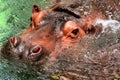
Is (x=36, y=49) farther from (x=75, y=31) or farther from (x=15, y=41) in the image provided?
(x=75, y=31)

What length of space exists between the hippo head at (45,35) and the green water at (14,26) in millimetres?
152

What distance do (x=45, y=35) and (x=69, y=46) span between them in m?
0.36

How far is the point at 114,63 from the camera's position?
16.8 ft

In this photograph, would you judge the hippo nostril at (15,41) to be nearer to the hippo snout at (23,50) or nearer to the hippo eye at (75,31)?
the hippo snout at (23,50)

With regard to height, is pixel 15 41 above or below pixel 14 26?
above

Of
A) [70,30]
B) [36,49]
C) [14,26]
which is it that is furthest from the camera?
[14,26]

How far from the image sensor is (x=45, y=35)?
5.33 metres

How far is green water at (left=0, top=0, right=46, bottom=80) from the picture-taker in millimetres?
5160

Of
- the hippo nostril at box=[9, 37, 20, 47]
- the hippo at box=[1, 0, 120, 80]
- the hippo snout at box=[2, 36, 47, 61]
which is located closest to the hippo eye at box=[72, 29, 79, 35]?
the hippo at box=[1, 0, 120, 80]

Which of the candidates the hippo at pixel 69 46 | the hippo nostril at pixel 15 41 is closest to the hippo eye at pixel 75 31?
the hippo at pixel 69 46

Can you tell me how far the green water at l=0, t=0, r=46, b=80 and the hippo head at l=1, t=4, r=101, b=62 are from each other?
0.50 ft

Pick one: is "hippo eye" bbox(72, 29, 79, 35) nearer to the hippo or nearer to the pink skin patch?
the hippo

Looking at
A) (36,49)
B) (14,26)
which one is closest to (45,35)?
(36,49)

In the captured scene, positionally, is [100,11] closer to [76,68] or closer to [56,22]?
[56,22]
